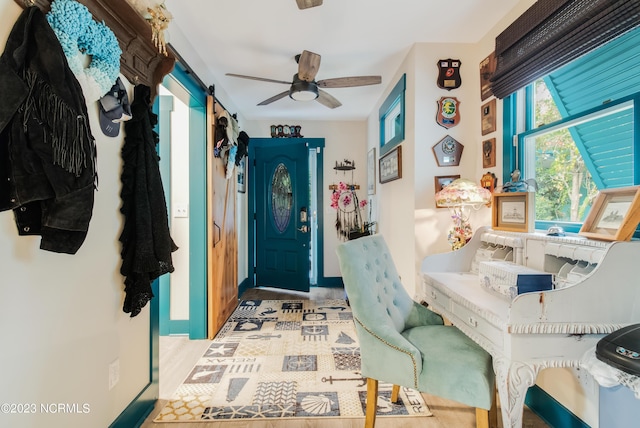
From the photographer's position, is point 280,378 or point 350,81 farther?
point 350,81

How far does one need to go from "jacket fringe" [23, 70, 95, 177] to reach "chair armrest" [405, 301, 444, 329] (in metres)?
1.65

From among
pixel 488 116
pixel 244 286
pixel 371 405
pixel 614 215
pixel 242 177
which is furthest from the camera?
pixel 244 286

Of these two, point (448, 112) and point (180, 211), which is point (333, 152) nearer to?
point (448, 112)

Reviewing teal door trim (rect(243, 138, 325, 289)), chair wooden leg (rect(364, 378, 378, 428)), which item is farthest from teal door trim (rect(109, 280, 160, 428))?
teal door trim (rect(243, 138, 325, 289))

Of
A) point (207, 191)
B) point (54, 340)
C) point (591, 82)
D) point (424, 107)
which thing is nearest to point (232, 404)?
point (54, 340)

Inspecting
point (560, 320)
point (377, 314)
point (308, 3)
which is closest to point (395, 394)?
point (377, 314)

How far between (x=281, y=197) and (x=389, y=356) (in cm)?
318

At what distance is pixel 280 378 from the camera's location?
2047mm

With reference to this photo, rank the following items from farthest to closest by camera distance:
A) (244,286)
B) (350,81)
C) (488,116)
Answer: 1. (244,286)
2. (350,81)
3. (488,116)

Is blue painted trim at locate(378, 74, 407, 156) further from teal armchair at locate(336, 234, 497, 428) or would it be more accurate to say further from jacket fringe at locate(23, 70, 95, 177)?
jacket fringe at locate(23, 70, 95, 177)

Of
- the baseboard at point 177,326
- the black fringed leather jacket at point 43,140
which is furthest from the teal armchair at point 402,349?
the baseboard at point 177,326

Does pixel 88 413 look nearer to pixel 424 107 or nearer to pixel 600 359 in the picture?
pixel 600 359

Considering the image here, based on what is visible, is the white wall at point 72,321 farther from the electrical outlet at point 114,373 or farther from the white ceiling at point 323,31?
the white ceiling at point 323,31

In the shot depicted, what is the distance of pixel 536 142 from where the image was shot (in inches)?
73.7
